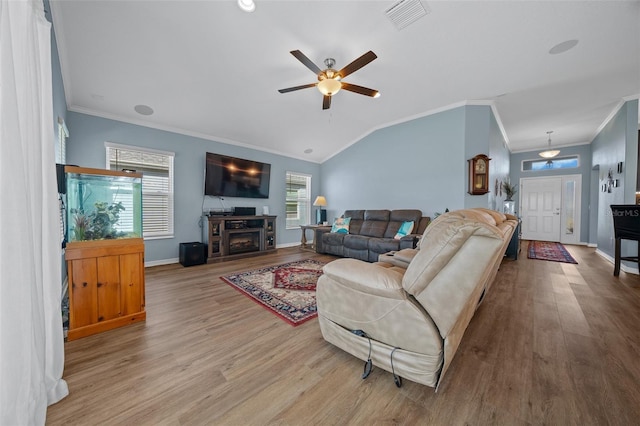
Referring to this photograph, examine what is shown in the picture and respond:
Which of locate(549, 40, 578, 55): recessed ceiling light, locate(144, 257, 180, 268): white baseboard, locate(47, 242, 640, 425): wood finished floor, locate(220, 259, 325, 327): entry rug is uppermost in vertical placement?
locate(549, 40, 578, 55): recessed ceiling light

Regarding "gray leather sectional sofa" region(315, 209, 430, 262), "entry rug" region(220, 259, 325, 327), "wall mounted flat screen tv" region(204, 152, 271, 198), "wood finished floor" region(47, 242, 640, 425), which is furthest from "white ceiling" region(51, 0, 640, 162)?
"wood finished floor" region(47, 242, 640, 425)

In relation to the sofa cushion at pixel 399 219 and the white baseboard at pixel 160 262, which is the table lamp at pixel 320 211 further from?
the white baseboard at pixel 160 262

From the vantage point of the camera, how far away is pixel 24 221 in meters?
0.97

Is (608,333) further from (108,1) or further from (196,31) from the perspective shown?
(108,1)

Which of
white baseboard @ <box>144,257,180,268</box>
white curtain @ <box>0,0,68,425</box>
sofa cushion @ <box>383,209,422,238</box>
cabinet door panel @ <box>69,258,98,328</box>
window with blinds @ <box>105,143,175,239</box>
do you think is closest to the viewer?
white curtain @ <box>0,0,68,425</box>

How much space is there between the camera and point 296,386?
4.43 feet

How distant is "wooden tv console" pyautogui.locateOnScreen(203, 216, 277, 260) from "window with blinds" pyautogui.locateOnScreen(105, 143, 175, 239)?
0.72 m

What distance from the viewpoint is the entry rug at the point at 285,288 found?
2.29m

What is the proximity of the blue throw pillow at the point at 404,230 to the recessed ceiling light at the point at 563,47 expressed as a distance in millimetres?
2933

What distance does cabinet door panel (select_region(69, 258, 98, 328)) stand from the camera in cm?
180

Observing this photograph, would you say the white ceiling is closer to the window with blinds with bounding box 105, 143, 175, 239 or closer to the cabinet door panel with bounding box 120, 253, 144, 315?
the window with blinds with bounding box 105, 143, 175, 239

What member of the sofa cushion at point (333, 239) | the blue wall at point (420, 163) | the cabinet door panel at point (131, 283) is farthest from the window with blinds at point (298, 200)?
the cabinet door panel at point (131, 283)

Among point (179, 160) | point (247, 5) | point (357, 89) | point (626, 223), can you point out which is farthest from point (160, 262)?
point (626, 223)

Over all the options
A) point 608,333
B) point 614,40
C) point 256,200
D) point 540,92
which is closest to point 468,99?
point 540,92
